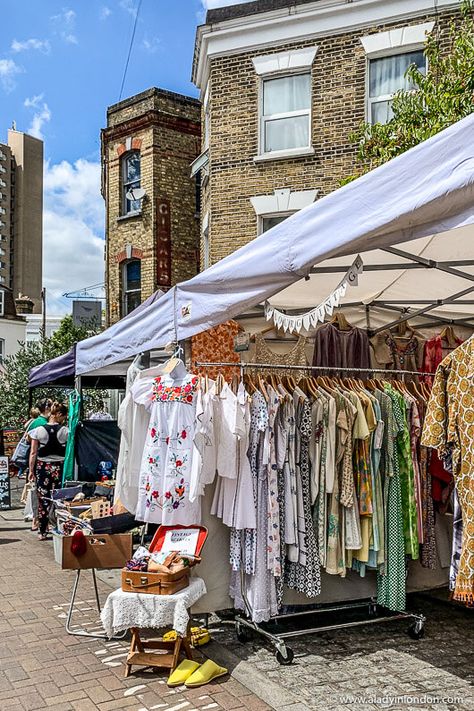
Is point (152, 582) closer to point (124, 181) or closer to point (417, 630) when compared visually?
point (417, 630)

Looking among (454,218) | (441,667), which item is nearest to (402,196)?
(454,218)

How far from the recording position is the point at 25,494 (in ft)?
41.6

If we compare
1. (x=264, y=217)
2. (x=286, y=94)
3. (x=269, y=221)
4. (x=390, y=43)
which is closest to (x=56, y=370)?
(x=264, y=217)

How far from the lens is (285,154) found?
14008 millimetres

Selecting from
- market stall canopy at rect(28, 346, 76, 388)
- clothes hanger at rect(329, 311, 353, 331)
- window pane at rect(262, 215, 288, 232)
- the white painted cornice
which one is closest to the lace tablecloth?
clothes hanger at rect(329, 311, 353, 331)

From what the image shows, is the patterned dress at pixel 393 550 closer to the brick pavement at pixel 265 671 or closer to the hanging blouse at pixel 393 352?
the brick pavement at pixel 265 671

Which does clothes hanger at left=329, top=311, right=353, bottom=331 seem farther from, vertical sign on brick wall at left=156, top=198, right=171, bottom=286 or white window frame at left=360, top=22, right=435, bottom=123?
vertical sign on brick wall at left=156, top=198, right=171, bottom=286

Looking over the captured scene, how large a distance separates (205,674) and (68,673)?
100cm

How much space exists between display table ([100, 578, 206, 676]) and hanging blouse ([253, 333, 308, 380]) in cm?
191

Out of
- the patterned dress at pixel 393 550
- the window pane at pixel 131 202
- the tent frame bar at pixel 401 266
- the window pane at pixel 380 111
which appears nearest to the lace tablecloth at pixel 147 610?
the patterned dress at pixel 393 550

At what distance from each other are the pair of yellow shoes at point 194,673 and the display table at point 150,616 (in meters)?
0.07

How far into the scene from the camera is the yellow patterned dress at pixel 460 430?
12.5ft

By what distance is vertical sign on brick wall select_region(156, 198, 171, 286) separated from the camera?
61.4ft

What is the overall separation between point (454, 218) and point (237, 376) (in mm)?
2681
